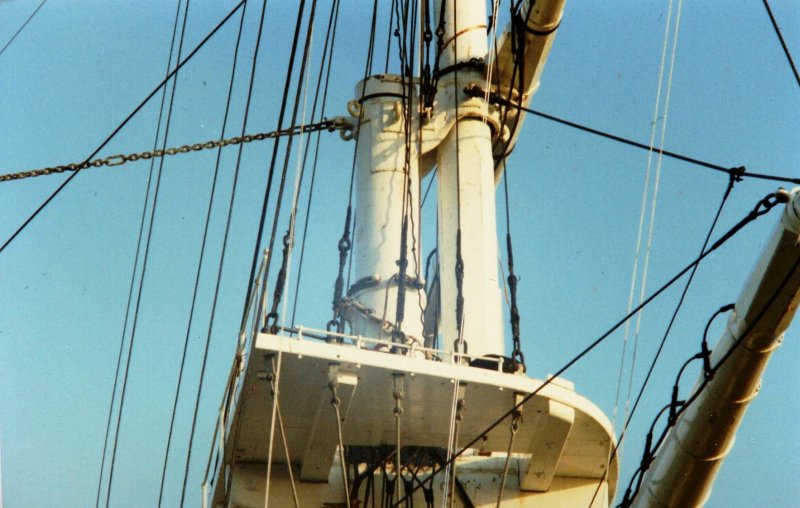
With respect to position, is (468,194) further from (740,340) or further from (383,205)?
(740,340)

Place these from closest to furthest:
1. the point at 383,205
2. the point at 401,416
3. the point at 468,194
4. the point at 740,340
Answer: the point at 740,340
the point at 401,416
the point at 383,205
the point at 468,194

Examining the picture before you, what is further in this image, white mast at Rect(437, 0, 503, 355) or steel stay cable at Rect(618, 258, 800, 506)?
white mast at Rect(437, 0, 503, 355)

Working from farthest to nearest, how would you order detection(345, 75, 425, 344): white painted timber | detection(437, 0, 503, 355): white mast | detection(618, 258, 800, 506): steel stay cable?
detection(345, 75, 425, 344): white painted timber, detection(437, 0, 503, 355): white mast, detection(618, 258, 800, 506): steel stay cable

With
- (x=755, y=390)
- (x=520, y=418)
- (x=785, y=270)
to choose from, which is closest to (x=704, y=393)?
(x=755, y=390)

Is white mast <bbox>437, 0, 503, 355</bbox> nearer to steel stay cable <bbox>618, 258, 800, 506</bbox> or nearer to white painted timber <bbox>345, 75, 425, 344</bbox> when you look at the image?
white painted timber <bbox>345, 75, 425, 344</bbox>

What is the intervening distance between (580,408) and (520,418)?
0.74 metres

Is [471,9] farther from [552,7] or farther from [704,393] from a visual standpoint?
[704,393]

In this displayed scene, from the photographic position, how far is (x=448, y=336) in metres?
11.4

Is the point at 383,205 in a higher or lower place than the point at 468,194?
lower

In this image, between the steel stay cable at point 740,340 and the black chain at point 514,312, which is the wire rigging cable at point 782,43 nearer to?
the steel stay cable at point 740,340

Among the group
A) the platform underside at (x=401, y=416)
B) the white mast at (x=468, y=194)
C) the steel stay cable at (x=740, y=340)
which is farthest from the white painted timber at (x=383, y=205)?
the steel stay cable at (x=740, y=340)

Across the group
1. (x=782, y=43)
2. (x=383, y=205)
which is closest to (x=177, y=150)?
(x=383, y=205)

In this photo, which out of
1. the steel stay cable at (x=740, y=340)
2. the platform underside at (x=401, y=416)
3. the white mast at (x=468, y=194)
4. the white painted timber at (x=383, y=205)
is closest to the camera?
the steel stay cable at (x=740, y=340)

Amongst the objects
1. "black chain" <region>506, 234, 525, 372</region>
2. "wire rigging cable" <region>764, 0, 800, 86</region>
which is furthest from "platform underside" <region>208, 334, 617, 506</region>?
"wire rigging cable" <region>764, 0, 800, 86</region>
